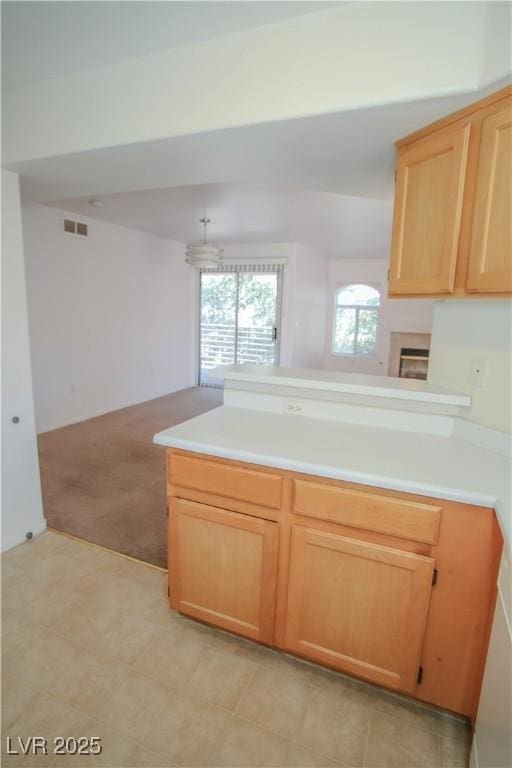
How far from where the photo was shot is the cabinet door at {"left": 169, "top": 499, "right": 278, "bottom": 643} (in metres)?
1.52

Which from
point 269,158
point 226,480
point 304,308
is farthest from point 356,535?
point 304,308

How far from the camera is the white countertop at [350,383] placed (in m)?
1.73

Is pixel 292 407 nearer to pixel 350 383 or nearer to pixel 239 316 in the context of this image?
pixel 350 383

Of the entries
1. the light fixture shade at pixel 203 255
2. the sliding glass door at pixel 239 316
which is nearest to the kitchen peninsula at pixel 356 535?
the light fixture shade at pixel 203 255

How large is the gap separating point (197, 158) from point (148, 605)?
2.12 meters

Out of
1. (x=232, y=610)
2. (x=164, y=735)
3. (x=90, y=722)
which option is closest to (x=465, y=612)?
(x=232, y=610)

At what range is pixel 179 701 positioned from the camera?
144 cm

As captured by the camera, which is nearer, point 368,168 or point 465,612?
point 465,612

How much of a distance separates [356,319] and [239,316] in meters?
2.52

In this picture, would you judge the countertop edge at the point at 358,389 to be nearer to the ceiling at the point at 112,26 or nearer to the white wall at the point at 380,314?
the ceiling at the point at 112,26

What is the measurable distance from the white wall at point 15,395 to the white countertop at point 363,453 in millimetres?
1133

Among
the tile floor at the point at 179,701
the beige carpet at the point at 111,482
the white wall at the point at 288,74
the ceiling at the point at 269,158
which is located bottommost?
the tile floor at the point at 179,701

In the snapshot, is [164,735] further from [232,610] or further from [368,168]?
[368,168]

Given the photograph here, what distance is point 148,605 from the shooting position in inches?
74.8
